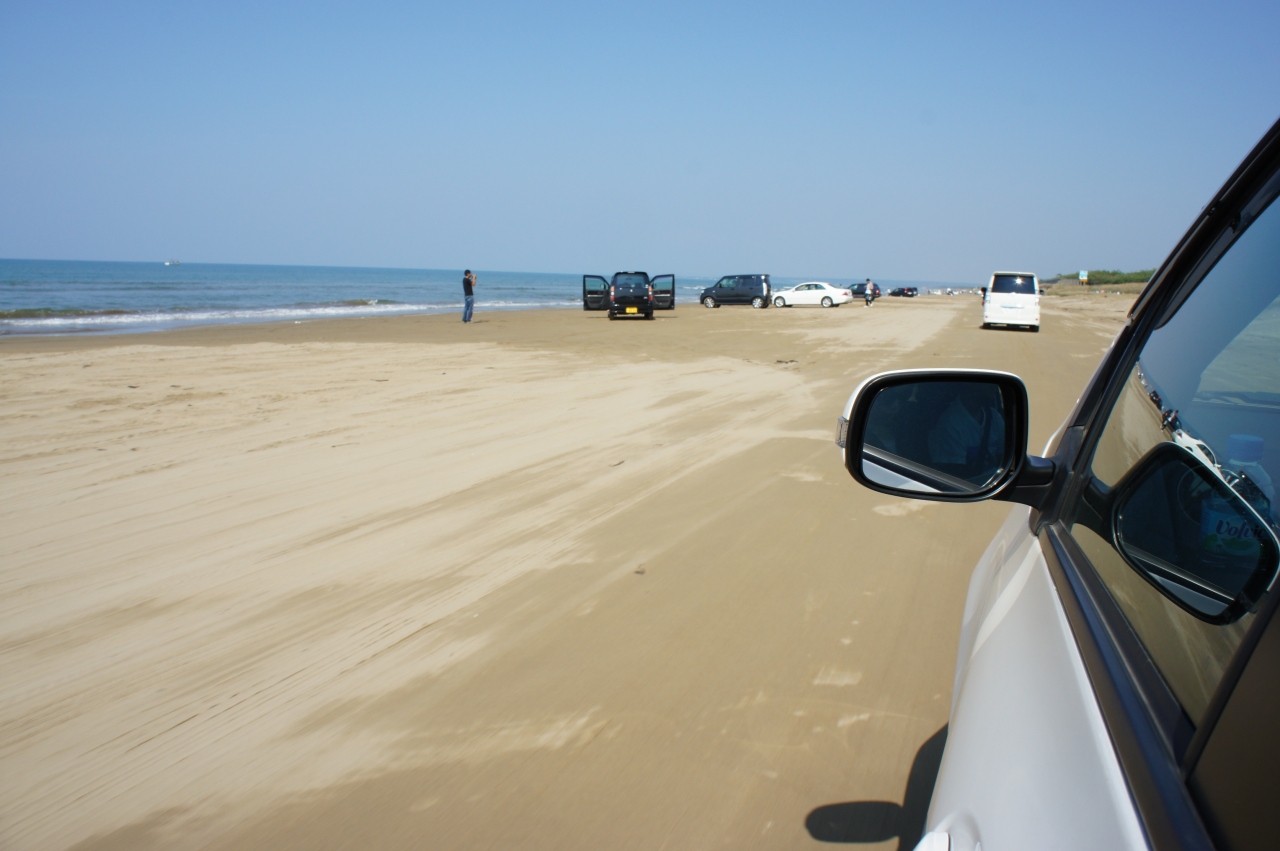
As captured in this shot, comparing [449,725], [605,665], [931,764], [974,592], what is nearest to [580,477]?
[605,665]

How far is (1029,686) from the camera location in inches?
50.6

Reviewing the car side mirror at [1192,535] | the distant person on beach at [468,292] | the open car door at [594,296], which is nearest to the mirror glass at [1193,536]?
the car side mirror at [1192,535]

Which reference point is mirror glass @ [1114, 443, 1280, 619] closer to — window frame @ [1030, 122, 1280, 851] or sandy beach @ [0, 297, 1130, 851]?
window frame @ [1030, 122, 1280, 851]

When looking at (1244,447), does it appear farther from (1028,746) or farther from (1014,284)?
(1014,284)

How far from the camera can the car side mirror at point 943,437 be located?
1822 millimetres

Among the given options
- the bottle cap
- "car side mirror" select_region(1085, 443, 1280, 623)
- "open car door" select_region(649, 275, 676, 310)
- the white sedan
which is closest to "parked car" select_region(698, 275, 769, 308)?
the white sedan

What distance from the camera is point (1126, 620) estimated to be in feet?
4.20

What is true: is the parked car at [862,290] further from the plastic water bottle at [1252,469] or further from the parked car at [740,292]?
the plastic water bottle at [1252,469]

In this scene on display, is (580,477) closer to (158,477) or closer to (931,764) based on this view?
(158,477)

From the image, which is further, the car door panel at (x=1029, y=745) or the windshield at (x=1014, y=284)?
the windshield at (x=1014, y=284)

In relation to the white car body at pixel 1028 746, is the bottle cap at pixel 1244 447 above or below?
above

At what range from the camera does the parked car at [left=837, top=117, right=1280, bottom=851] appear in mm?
858

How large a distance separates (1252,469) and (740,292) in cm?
4143

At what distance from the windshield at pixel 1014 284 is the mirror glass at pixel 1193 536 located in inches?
1005
